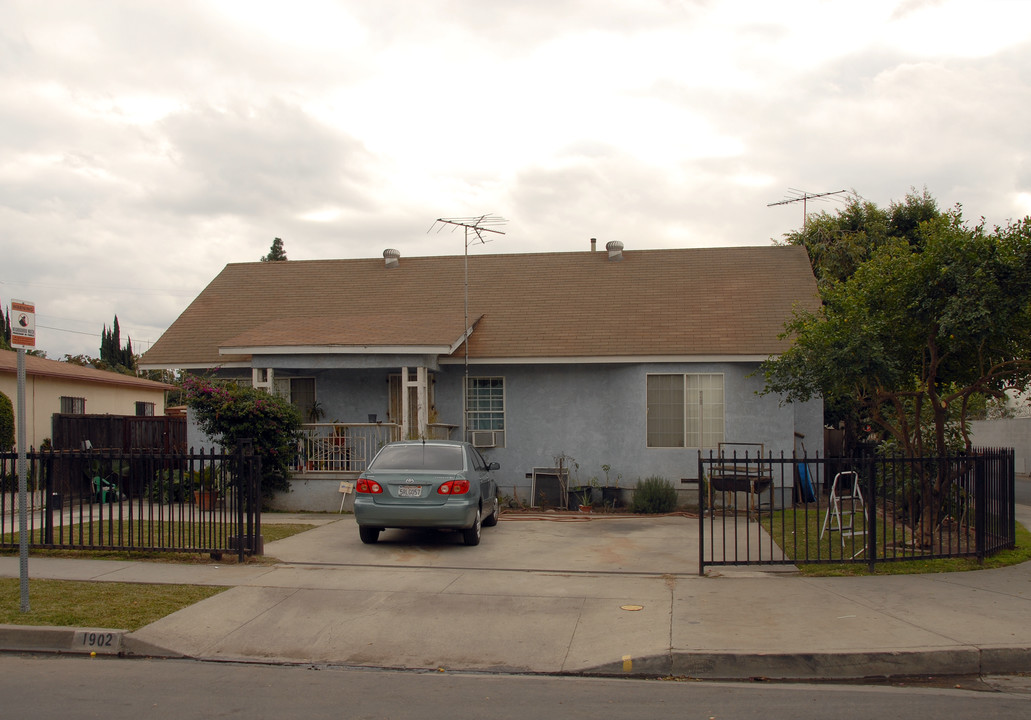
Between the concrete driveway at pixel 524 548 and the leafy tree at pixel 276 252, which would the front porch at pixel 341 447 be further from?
the leafy tree at pixel 276 252

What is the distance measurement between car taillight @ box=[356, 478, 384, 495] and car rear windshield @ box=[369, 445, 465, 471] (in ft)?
0.97

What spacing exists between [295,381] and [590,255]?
829 cm

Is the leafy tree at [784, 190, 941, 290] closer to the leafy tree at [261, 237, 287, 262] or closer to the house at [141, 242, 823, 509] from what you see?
the house at [141, 242, 823, 509]

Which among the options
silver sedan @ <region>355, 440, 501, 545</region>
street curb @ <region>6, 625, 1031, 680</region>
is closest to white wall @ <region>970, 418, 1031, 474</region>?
silver sedan @ <region>355, 440, 501, 545</region>

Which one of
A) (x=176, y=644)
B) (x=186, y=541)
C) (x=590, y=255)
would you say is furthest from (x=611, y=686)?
(x=590, y=255)

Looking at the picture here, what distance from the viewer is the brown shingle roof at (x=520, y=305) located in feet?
58.1

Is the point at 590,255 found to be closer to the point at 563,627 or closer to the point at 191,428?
the point at 191,428

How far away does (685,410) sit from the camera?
1747cm

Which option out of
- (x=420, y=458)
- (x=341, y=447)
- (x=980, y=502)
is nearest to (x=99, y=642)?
(x=420, y=458)

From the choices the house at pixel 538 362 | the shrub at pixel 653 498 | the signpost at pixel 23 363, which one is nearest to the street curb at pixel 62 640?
the signpost at pixel 23 363

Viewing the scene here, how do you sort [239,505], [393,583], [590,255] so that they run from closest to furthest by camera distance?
[393,583], [239,505], [590,255]

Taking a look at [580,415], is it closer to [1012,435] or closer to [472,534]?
[472,534]

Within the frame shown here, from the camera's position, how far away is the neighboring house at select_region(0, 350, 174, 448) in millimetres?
22578

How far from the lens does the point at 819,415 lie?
1897 cm
